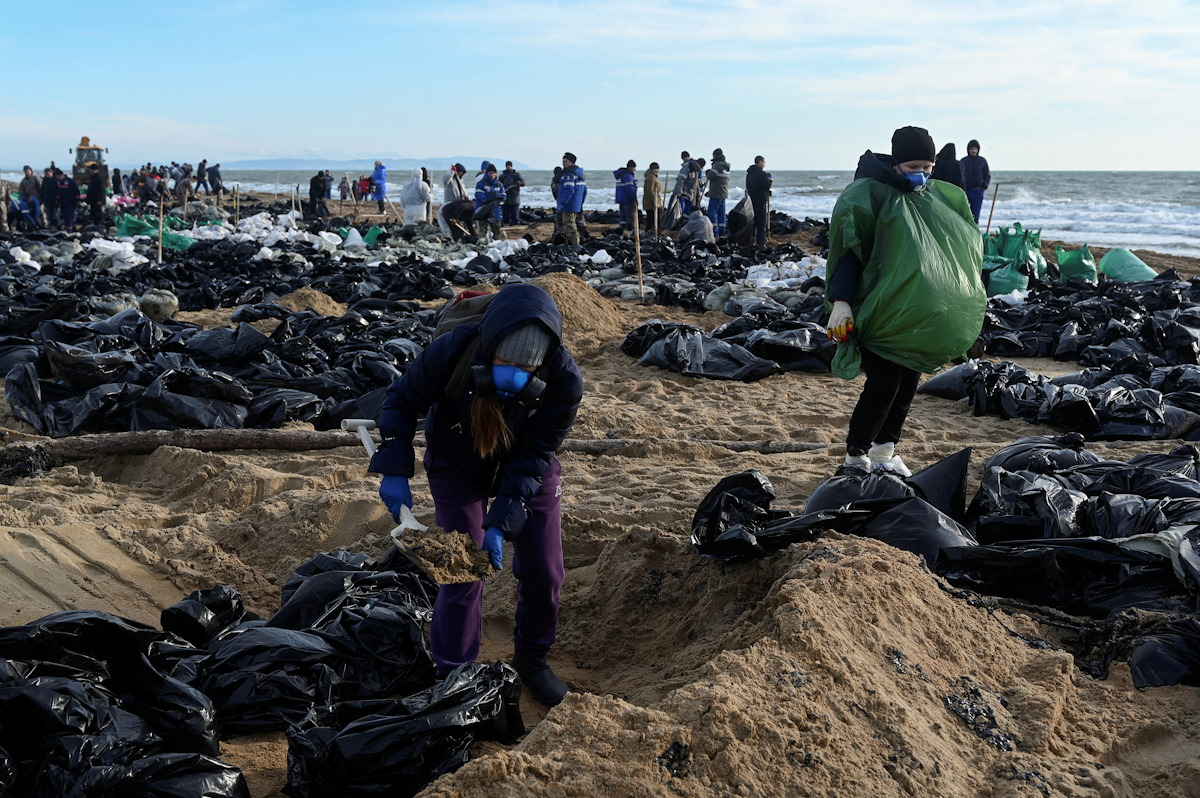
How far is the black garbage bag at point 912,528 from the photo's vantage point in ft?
11.1

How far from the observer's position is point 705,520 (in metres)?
3.44

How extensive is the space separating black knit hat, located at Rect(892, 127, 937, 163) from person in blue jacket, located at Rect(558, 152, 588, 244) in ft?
43.8

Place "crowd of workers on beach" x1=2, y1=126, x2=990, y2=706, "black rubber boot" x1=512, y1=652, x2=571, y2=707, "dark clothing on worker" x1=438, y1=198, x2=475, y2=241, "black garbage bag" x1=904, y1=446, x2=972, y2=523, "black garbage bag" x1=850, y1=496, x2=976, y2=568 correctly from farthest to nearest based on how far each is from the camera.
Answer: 1. "dark clothing on worker" x1=438, y1=198, x2=475, y2=241
2. "black garbage bag" x1=904, y1=446, x2=972, y2=523
3. "black garbage bag" x1=850, y1=496, x2=976, y2=568
4. "black rubber boot" x1=512, y1=652, x2=571, y2=707
5. "crowd of workers on beach" x1=2, y1=126, x2=990, y2=706

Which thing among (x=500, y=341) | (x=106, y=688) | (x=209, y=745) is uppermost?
(x=500, y=341)

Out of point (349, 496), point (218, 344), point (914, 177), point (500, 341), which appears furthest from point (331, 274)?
point (500, 341)

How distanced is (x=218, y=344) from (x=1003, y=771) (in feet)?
20.6

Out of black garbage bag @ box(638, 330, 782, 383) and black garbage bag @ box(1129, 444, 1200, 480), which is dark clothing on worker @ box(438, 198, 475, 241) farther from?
black garbage bag @ box(1129, 444, 1200, 480)

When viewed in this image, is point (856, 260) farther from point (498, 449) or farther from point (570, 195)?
point (570, 195)

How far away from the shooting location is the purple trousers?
2850mm

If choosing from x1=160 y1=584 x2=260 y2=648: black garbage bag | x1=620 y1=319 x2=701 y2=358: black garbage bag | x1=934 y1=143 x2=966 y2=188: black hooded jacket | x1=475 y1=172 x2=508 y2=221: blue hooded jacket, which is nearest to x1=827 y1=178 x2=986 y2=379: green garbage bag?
x1=160 y1=584 x2=260 y2=648: black garbage bag

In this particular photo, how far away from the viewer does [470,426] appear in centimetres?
273

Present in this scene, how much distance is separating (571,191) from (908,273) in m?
14.0

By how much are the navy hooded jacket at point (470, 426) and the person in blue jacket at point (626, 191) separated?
15.6 m

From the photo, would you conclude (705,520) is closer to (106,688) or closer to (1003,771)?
(1003,771)
